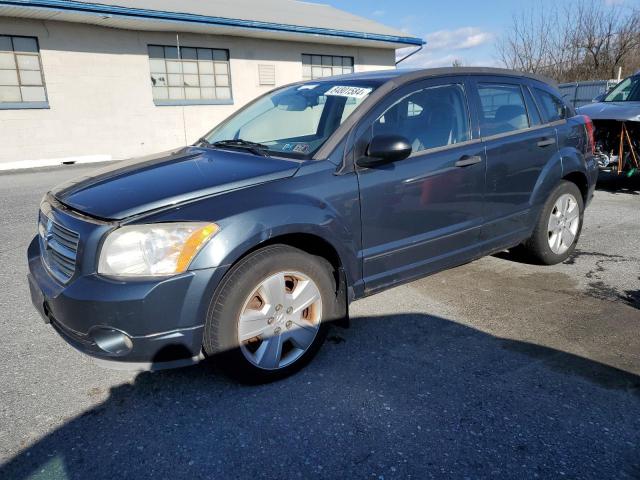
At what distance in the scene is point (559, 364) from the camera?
9.80 feet

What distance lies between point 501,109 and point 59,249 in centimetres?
339

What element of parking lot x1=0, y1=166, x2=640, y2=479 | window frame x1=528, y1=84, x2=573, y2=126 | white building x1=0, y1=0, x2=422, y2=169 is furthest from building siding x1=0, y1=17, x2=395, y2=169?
window frame x1=528, y1=84, x2=573, y2=126

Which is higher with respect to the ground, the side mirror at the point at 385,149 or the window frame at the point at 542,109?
the window frame at the point at 542,109

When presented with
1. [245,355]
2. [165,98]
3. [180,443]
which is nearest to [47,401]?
[180,443]

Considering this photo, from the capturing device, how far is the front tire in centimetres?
258

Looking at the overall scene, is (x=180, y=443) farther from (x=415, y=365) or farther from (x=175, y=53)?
(x=175, y=53)

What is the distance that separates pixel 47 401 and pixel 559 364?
293 cm

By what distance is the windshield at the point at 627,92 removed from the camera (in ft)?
28.0

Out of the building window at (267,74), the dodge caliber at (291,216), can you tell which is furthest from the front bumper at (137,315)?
the building window at (267,74)

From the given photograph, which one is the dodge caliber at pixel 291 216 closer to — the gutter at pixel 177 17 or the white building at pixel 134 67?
the gutter at pixel 177 17

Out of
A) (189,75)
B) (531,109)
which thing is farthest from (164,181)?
(189,75)

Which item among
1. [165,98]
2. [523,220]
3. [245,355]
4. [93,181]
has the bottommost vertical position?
[245,355]

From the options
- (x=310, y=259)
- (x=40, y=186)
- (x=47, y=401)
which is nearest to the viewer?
(x=47, y=401)

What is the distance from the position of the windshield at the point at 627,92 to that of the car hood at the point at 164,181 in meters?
8.09
